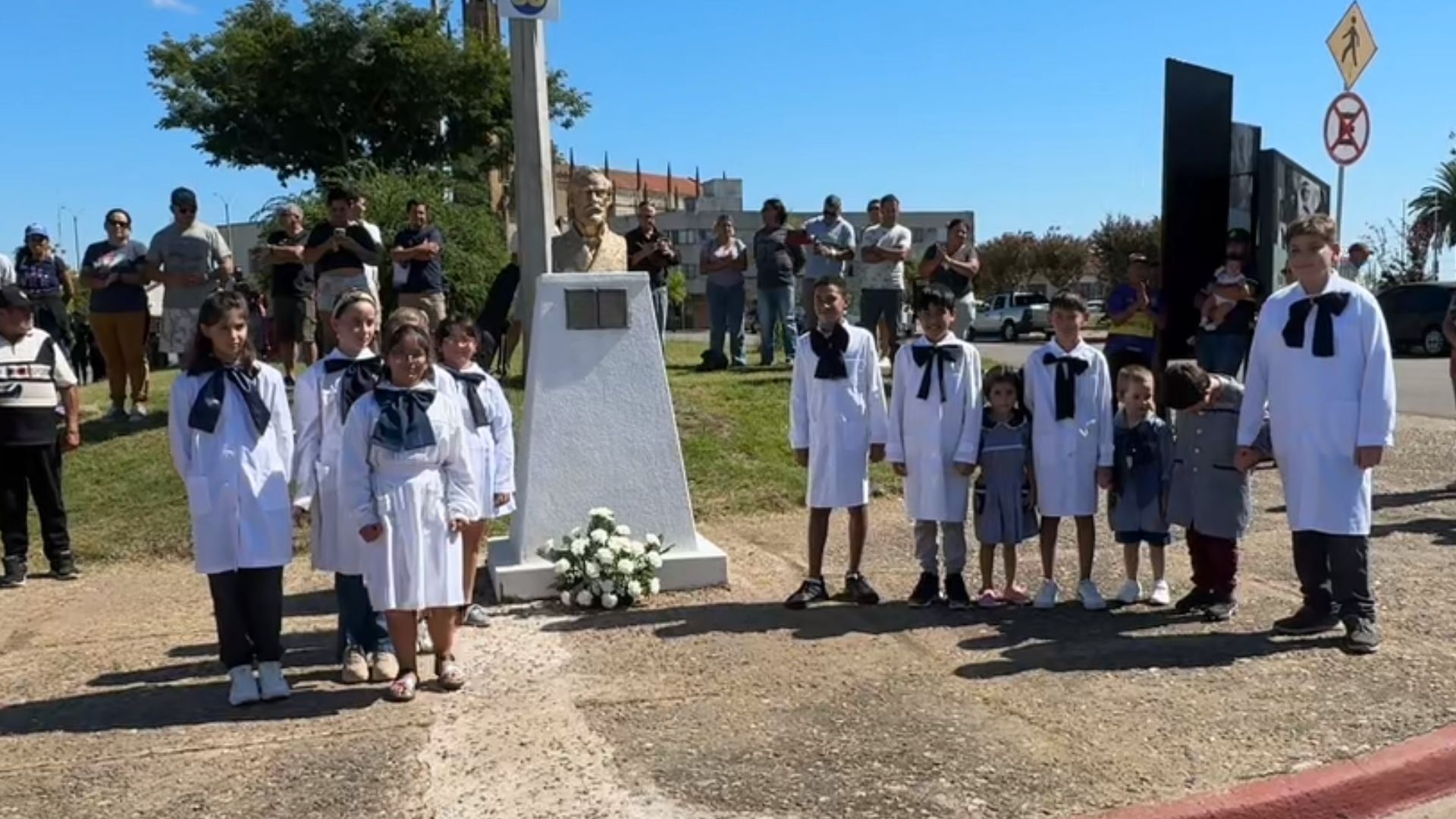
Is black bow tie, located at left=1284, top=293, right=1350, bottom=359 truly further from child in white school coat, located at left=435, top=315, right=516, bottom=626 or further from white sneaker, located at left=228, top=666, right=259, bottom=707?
white sneaker, located at left=228, top=666, right=259, bottom=707

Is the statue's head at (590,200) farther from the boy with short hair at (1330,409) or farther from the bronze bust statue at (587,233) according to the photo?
the boy with short hair at (1330,409)

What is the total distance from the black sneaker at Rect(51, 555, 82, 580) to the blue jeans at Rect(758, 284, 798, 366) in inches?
318

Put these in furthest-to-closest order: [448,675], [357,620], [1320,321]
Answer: [1320,321] < [357,620] < [448,675]

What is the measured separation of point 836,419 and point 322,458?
266 cm

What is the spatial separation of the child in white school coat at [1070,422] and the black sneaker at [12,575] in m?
6.33

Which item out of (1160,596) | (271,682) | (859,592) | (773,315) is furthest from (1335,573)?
(773,315)

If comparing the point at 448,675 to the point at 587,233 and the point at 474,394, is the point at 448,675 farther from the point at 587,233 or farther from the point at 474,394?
the point at 587,233

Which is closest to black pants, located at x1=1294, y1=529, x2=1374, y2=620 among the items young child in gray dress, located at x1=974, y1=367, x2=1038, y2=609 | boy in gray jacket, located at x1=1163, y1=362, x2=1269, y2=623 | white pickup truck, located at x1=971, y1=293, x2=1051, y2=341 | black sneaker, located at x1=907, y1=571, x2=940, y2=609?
boy in gray jacket, located at x1=1163, y1=362, x2=1269, y2=623

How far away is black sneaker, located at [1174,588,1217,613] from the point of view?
6539mm

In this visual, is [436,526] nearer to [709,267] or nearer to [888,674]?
[888,674]

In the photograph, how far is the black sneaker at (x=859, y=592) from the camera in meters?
6.95

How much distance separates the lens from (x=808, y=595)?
273 inches

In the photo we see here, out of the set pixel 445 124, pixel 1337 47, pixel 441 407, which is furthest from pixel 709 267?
pixel 445 124

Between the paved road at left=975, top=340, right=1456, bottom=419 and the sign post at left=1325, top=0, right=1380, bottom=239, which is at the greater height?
the sign post at left=1325, top=0, right=1380, bottom=239
